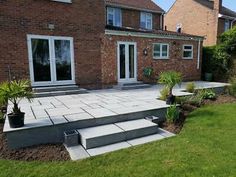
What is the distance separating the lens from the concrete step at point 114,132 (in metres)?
4.52

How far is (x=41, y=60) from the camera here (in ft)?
29.9

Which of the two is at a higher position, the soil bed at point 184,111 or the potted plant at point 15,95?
the potted plant at point 15,95

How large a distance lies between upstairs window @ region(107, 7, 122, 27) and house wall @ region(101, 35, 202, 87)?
16.6 ft

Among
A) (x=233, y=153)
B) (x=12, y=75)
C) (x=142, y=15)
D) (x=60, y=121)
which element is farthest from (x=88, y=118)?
(x=142, y=15)

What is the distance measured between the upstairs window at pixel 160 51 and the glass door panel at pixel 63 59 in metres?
5.44

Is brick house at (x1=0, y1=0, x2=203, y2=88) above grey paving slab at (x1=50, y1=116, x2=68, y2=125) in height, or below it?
above

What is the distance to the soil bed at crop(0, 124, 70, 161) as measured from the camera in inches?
159

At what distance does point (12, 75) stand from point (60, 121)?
495cm

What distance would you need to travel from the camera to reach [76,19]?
31.8 ft

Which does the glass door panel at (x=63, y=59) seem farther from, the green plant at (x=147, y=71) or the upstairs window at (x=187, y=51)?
the upstairs window at (x=187, y=51)

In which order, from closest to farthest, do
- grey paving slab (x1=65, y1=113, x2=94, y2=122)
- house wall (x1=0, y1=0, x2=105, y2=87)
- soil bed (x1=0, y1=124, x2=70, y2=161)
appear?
soil bed (x1=0, y1=124, x2=70, y2=161), grey paving slab (x1=65, y1=113, x2=94, y2=122), house wall (x1=0, y1=0, x2=105, y2=87)

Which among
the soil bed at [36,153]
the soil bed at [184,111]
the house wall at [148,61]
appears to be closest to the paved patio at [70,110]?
the soil bed at [36,153]

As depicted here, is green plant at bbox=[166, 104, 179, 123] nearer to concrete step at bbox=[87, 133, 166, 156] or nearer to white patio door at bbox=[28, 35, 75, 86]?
concrete step at bbox=[87, 133, 166, 156]

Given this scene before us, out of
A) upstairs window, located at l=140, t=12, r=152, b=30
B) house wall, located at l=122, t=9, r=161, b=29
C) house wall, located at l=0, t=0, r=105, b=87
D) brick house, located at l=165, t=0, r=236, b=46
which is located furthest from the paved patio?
brick house, located at l=165, t=0, r=236, b=46
